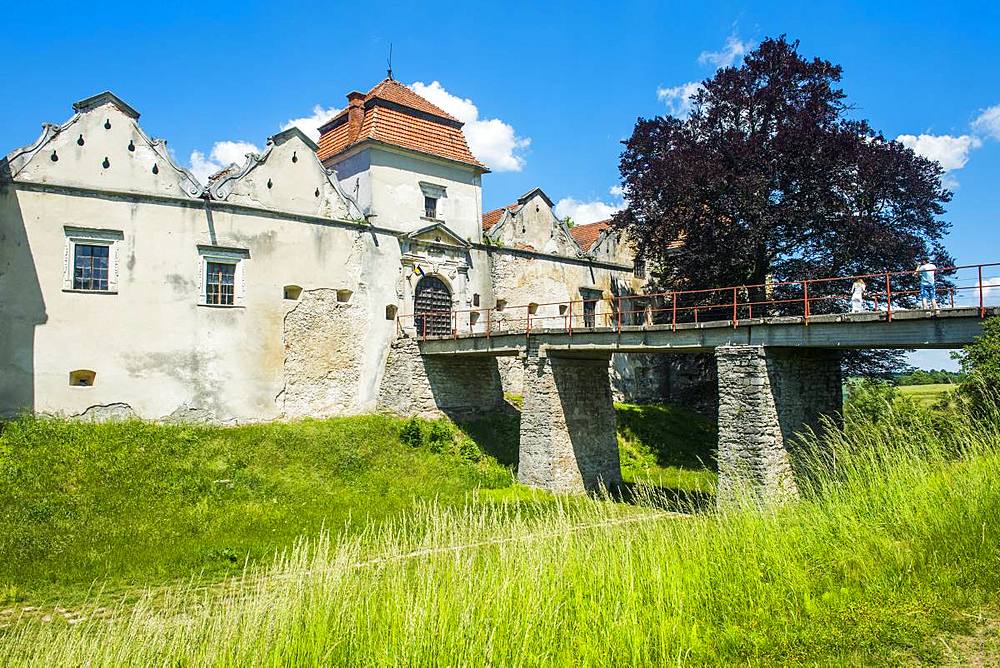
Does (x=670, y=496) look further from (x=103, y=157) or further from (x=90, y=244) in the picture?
(x=103, y=157)

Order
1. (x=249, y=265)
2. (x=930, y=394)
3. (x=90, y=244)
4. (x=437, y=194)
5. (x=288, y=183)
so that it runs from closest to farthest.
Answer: (x=90, y=244)
(x=249, y=265)
(x=288, y=183)
(x=930, y=394)
(x=437, y=194)

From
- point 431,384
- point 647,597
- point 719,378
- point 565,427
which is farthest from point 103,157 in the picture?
point 647,597

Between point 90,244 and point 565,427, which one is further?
point 565,427

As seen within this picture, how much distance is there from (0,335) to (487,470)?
499 inches

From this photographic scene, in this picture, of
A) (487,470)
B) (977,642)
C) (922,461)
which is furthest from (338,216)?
(977,642)

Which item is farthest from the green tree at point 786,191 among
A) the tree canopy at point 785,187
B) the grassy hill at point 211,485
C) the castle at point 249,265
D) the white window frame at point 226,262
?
the white window frame at point 226,262

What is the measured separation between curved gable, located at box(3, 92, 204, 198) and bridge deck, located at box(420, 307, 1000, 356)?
10237 millimetres

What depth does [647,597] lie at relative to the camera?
261 inches

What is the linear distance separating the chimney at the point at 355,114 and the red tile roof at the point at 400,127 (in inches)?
3.2

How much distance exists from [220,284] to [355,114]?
28.3 feet

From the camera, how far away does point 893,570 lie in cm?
648

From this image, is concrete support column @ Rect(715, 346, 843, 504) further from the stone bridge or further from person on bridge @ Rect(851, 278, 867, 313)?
person on bridge @ Rect(851, 278, 867, 313)

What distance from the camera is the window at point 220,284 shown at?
1959 cm

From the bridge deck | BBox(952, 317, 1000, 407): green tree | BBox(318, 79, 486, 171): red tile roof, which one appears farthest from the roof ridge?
BBox(952, 317, 1000, 407): green tree
